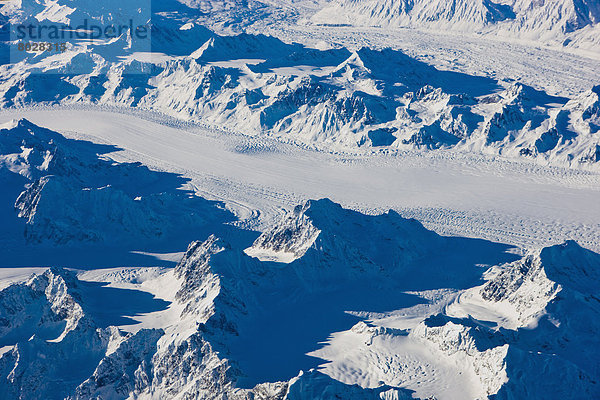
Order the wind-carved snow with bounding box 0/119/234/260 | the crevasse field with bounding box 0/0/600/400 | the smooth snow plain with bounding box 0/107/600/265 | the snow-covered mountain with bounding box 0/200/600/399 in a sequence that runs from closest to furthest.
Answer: the snow-covered mountain with bounding box 0/200/600/399
the crevasse field with bounding box 0/0/600/400
the wind-carved snow with bounding box 0/119/234/260
the smooth snow plain with bounding box 0/107/600/265

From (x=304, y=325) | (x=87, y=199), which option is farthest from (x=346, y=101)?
(x=304, y=325)

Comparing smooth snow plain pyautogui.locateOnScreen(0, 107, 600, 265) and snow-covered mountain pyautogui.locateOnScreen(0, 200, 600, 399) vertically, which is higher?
snow-covered mountain pyautogui.locateOnScreen(0, 200, 600, 399)

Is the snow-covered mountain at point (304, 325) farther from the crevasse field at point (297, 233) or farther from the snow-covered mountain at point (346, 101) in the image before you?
the snow-covered mountain at point (346, 101)

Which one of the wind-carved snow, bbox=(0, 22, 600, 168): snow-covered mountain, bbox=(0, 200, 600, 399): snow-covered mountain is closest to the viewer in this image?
bbox=(0, 200, 600, 399): snow-covered mountain

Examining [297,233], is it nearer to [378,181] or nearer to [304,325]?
[304,325]

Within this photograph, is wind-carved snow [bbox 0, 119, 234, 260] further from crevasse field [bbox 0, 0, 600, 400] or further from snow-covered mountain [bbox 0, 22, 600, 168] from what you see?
snow-covered mountain [bbox 0, 22, 600, 168]

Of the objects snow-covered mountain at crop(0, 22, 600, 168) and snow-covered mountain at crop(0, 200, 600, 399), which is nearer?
snow-covered mountain at crop(0, 200, 600, 399)

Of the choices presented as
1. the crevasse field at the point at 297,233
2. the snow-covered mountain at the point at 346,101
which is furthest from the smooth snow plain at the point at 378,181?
the snow-covered mountain at the point at 346,101

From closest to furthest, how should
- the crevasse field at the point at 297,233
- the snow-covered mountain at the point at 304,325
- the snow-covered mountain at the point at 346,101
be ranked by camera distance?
→ the snow-covered mountain at the point at 304,325 → the crevasse field at the point at 297,233 → the snow-covered mountain at the point at 346,101

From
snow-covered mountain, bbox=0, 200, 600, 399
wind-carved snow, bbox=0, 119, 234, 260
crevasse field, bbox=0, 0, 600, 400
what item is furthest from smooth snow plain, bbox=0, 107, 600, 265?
snow-covered mountain, bbox=0, 200, 600, 399
